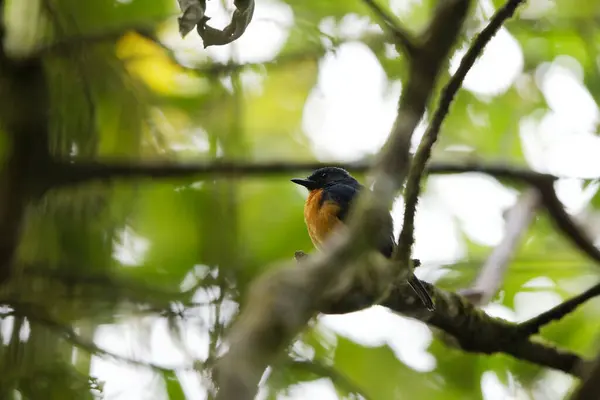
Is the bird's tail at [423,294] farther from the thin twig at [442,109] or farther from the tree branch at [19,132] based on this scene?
the tree branch at [19,132]

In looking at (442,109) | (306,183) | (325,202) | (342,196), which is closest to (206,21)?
(442,109)

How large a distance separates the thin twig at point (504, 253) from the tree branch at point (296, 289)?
6.90 feet

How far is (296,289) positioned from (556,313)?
2.18m

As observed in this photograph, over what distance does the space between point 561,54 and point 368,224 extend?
4264 mm

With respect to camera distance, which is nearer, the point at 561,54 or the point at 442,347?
the point at 442,347

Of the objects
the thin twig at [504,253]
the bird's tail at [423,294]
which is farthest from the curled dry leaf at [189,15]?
the thin twig at [504,253]

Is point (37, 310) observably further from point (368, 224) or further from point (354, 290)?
point (368, 224)

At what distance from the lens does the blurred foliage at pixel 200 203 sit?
110 inches

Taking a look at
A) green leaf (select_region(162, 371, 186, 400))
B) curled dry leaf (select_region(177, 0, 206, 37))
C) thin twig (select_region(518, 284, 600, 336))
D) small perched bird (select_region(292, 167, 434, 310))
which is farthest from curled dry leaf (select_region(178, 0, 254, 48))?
small perched bird (select_region(292, 167, 434, 310))

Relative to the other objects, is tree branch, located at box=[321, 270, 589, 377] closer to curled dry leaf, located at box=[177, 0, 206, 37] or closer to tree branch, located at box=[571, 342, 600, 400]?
tree branch, located at box=[571, 342, 600, 400]

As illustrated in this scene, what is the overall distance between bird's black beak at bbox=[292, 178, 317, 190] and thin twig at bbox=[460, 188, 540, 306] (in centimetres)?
132

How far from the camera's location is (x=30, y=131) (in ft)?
10.0

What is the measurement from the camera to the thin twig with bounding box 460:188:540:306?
3.44 metres

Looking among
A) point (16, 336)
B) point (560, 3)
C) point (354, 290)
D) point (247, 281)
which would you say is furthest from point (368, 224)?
point (560, 3)
